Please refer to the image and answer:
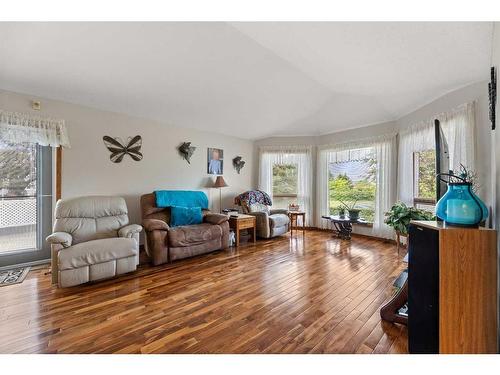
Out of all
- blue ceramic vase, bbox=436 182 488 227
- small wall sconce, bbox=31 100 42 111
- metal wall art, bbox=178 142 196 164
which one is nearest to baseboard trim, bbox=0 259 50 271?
small wall sconce, bbox=31 100 42 111

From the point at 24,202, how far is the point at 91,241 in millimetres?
1309

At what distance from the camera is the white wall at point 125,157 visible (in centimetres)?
304

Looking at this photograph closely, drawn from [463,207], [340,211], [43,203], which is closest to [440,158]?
[463,207]

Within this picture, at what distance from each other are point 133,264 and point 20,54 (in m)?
2.51

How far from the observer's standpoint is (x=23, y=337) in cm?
153

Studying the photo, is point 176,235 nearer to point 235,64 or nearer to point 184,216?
point 184,216

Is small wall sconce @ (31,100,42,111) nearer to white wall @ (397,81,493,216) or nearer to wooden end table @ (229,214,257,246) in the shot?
wooden end table @ (229,214,257,246)

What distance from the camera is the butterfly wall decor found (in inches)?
134

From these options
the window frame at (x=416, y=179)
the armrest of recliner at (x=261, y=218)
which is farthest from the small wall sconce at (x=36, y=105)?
the window frame at (x=416, y=179)

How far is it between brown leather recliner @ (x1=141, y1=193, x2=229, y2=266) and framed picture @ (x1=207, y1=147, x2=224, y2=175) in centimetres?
121

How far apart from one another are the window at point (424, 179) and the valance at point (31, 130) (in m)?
5.45

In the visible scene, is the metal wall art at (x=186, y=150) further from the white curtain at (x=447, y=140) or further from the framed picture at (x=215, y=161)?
the white curtain at (x=447, y=140)
